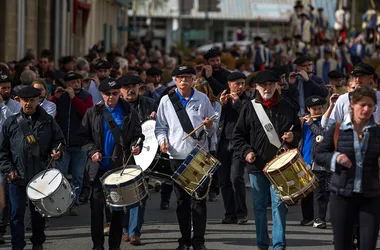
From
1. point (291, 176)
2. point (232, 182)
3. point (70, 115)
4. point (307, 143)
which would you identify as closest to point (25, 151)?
point (291, 176)

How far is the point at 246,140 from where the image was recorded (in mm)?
12789

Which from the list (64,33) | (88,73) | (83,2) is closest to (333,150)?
(88,73)

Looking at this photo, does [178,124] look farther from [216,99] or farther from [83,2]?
[83,2]

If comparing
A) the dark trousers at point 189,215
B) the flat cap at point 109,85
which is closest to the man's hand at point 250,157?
the dark trousers at point 189,215

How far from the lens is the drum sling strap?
1305 cm

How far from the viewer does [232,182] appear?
621 inches

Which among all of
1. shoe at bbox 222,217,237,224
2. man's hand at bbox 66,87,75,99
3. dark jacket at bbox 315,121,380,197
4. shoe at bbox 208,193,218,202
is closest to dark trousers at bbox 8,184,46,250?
→ shoe at bbox 222,217,237,224

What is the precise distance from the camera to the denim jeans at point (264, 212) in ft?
40.9

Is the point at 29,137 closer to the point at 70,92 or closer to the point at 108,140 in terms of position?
the point at 108,140

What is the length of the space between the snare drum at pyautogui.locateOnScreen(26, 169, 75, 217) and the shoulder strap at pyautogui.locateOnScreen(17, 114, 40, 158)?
351 mm

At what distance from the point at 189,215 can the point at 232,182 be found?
8.82ft

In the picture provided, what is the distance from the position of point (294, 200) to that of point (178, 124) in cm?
176

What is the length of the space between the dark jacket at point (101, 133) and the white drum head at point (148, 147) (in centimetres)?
139

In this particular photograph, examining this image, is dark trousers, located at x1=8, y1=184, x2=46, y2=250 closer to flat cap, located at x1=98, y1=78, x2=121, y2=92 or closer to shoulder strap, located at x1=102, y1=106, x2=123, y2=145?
shoulder strap, located at x1=102, y1=106, x2=123, y2=145
